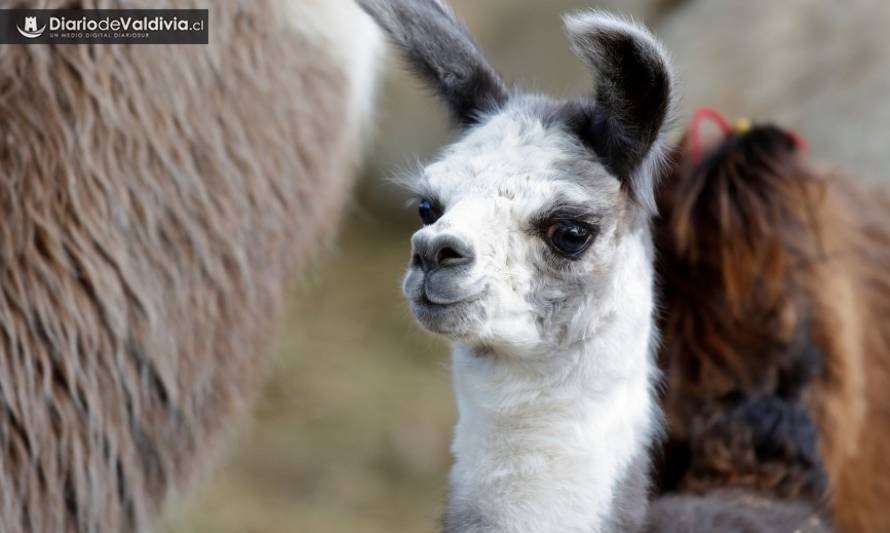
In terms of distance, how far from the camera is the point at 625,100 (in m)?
1.55

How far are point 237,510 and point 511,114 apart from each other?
2972 millimetres

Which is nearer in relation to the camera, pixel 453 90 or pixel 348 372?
pixel 453 90

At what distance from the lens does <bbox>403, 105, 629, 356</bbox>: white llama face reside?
4.84ft

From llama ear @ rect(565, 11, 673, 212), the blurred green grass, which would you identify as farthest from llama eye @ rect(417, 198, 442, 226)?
the blurred green grass

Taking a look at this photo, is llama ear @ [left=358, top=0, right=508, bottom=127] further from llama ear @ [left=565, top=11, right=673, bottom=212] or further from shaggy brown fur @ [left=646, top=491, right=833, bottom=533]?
shaggy brown fur @ [left=646, top=491, right=833, bottom=533]

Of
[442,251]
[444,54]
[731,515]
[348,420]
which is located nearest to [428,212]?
[442,251]

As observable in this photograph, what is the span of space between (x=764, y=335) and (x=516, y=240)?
2.79 feet

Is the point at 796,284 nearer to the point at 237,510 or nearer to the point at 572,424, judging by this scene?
the point at 572,424

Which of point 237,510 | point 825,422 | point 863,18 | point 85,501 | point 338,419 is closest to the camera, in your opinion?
point 85,501

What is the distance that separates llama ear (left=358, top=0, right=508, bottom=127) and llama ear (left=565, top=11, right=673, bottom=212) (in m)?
0.15

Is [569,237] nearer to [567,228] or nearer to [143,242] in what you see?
[567,228]

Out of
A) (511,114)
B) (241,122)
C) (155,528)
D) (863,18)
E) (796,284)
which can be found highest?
(863,18)

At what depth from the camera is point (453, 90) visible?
173 cm

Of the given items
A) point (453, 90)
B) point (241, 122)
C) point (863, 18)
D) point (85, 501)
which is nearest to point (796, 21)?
point (863, 18)
